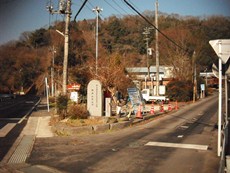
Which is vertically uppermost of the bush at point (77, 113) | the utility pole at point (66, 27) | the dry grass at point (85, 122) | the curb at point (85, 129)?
the utility pole at point (66, 27)

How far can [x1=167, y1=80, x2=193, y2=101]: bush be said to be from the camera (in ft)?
126

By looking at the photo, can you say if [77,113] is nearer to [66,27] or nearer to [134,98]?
[66,27]

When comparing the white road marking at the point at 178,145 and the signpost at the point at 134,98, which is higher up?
the signpost at the point at 134,98

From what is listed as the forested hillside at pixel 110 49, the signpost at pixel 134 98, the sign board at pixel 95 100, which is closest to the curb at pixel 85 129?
the sign board at pixel 95 100

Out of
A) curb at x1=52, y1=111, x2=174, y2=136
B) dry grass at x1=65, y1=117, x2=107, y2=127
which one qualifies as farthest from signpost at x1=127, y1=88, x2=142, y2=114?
curb at x1=52, y1=111, x2=174, y2=136

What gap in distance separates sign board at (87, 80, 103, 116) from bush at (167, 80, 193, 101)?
23058 mm

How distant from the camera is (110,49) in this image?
2662 inches

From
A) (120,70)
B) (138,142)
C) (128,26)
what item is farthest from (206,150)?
(128,26)

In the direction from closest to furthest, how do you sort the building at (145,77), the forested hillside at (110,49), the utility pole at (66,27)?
the utility pole at (66,27), the forested hillside at (110,49), the building at (145,77)

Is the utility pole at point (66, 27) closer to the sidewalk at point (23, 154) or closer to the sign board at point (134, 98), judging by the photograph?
the sign board at point (134, 98)

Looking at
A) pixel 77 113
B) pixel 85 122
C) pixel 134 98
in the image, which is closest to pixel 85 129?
pixel 85 122

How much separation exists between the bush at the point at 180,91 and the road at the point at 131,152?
83.8 feet

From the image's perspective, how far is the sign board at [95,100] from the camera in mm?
16594

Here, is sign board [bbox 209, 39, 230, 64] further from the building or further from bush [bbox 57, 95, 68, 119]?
the building
